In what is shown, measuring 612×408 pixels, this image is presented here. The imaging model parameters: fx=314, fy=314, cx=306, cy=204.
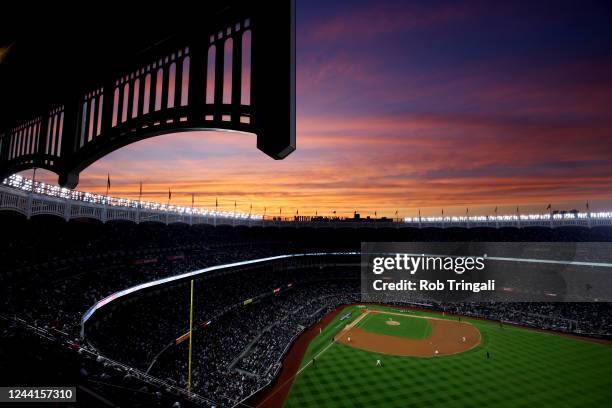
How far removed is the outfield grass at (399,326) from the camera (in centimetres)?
4053

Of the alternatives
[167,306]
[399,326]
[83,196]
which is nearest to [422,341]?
[399,326]

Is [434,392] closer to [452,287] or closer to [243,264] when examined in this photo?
[243,264]

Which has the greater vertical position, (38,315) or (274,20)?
(274,20)

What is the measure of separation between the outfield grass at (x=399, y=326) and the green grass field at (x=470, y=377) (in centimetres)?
716

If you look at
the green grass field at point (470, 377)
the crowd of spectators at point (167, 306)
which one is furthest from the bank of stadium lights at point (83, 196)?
the green grass field at point (470, 377)

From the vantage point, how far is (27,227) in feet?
94.3

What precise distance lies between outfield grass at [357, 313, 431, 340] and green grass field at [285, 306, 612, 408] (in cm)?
716

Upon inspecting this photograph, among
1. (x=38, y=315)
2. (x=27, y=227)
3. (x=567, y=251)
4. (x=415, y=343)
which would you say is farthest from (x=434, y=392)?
(x=567, y=251)

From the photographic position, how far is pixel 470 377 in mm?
27891

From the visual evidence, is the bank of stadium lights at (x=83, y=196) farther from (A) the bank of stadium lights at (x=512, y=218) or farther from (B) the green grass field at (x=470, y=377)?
(A) the bank of stadium lights at (x=512, y=218)

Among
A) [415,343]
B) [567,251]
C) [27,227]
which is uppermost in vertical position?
[27,227]

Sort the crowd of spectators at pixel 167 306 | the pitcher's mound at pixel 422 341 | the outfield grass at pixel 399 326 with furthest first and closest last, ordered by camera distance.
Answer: the outfield grass at pixel 399 326 → the pitcher's mound at pixel 422 341 → the crowd of spectators at pixel 167 306

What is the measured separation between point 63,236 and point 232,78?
120ft

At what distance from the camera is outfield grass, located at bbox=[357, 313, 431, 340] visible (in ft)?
133
